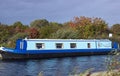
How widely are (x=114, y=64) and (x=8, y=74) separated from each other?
53.1ft

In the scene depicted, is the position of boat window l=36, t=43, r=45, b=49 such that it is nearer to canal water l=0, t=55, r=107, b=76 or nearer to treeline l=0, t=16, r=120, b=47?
treeline l=0, t=16, r=120, b=47

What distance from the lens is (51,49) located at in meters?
42.0

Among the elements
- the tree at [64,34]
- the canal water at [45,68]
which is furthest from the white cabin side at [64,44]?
the canal water at [45,68]

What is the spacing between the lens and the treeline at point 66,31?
176ft

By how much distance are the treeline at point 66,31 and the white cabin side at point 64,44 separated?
6927mm

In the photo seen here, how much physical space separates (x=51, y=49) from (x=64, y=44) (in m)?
2.41

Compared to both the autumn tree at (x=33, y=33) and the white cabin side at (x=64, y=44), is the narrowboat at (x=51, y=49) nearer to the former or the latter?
the white cabin side at (x=64, y=44)

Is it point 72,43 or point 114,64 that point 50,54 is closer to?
point 72,43

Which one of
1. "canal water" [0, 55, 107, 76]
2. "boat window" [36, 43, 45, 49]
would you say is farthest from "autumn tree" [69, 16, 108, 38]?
"canal water" [0, 55, 107, 76]

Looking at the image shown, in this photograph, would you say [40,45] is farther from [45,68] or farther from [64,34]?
[45,68]

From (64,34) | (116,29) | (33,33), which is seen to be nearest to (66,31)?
(64,34)

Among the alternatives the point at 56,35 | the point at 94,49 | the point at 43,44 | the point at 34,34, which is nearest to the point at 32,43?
the point at 43,44

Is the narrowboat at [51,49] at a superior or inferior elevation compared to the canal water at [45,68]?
superior

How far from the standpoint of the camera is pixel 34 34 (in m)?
58.0
